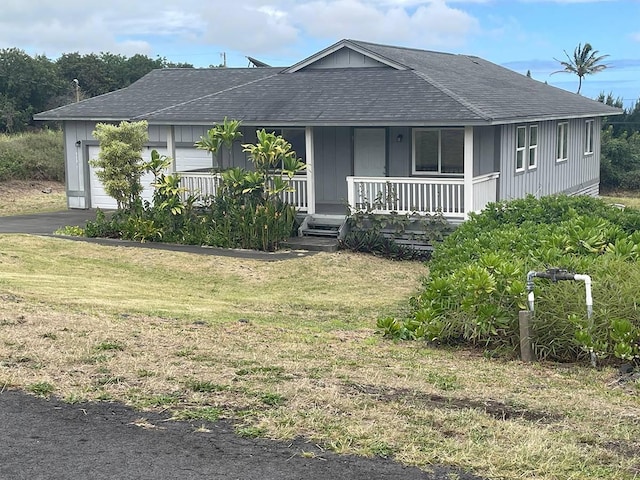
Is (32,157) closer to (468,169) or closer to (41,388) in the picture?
(468,169)

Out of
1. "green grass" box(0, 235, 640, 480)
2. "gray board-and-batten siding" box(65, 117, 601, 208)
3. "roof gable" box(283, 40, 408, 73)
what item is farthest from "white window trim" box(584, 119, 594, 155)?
"green grass" box(0, 235, 640, 480)

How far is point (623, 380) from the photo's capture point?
7074 mm

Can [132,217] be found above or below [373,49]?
below

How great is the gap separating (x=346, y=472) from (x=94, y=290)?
873cm

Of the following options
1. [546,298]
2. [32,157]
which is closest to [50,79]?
[32,157]

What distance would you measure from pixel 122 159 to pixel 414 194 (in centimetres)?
684

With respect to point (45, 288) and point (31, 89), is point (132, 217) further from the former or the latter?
point (31, 89)

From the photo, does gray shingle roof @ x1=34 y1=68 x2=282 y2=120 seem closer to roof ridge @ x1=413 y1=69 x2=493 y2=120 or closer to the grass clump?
roof ridge @ x1=413 y1=69 x2=493 y2=120

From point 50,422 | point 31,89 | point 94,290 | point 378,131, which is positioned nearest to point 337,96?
point 378,131

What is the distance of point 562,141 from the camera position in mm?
25812

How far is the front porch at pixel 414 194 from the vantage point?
1820 centimetres

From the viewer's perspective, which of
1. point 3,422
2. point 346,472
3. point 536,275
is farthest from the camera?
point 536,275

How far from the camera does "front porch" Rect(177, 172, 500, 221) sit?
717 inches

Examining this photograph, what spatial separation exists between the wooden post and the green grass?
227 millimetres
